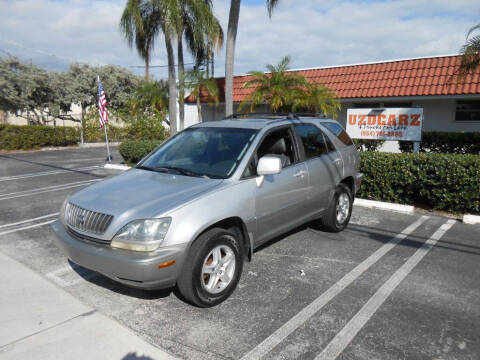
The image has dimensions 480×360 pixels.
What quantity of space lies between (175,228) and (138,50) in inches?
581

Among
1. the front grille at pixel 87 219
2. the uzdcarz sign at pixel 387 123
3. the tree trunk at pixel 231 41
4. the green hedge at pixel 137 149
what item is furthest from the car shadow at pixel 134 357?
the green hedge at pixel 137 149

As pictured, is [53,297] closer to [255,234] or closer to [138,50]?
[255,234]

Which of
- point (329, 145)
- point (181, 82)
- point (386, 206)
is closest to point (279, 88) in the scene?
point (181, 82)

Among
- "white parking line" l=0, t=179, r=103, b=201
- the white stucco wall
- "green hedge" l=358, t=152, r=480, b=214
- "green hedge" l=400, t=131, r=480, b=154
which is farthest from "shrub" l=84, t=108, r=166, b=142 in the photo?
"green hedge" l=358, t=152, r=480, b=214

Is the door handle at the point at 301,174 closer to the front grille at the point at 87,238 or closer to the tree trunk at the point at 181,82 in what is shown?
the front grille at the point at 87,238

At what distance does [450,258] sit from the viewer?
196 inches

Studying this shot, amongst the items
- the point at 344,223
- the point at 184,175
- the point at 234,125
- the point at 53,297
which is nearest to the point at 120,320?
the point at 53,297

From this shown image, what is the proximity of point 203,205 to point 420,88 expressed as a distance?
13.7m

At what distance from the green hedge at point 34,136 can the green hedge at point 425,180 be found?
18169mm

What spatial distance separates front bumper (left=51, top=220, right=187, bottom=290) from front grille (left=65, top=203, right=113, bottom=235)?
0.52 feet

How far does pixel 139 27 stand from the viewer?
13555 mm

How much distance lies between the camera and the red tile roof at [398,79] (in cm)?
1390

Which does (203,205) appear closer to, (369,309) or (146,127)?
(369,309)

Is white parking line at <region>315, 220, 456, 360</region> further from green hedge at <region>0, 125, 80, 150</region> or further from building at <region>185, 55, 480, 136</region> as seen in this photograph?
green hedge at <region>0, 125, 80, 150</region>
